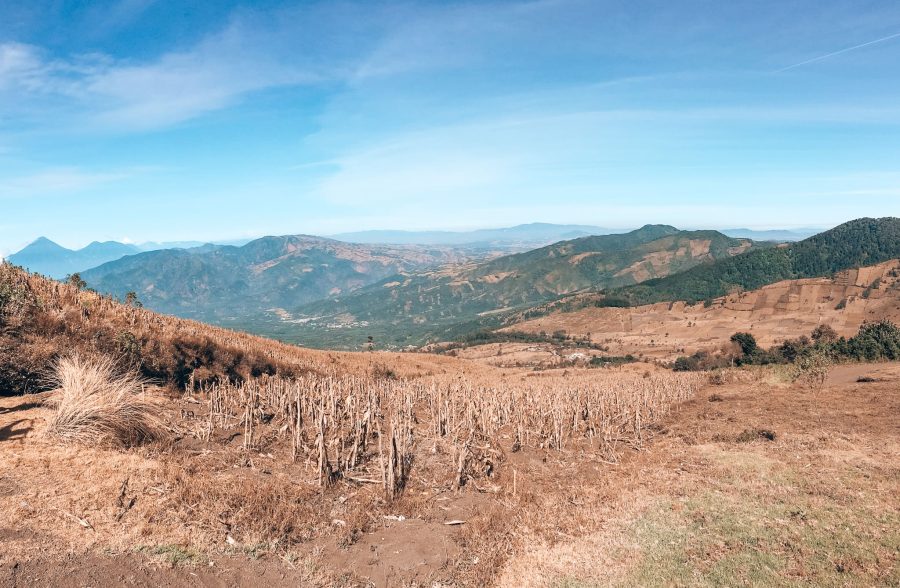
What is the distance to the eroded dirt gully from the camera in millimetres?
7906

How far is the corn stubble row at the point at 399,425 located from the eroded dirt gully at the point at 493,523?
131 cm

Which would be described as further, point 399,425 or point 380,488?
point 399,425

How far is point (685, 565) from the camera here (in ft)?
30.8

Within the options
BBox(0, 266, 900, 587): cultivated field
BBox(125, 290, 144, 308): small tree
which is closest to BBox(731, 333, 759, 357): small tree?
BBox(0, 266, 900, 587): cultivated field

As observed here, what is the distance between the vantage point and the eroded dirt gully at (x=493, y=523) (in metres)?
7.91

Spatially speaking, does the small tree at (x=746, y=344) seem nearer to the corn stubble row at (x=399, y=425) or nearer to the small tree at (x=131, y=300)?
the corn stubble row at (x=399, y=425)

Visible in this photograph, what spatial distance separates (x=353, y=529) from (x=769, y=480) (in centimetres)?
1160

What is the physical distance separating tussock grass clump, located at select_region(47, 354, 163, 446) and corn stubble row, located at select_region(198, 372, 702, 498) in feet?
6.78

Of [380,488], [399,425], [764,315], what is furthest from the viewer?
[764,315]

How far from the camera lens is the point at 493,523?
11.6m

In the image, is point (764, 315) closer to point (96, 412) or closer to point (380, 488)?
point (380, 488)

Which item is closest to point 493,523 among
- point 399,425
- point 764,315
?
point 399,425

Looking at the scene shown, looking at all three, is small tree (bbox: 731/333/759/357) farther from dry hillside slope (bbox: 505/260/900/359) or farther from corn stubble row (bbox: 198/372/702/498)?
corn stubble row (bbox: 198/372/702/498)

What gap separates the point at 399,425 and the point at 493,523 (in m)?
5.12
